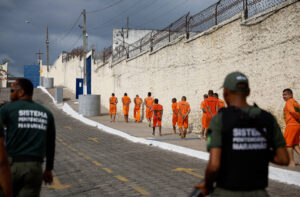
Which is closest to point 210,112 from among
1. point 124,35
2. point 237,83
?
point 237,83

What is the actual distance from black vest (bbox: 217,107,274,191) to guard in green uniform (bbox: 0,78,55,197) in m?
1.69

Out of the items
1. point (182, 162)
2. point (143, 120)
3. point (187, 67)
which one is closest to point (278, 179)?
point (182, 162)

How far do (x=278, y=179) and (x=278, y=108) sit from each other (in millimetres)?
3531

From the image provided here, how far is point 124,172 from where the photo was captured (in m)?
7.77

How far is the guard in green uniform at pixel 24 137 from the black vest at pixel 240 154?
169 cm

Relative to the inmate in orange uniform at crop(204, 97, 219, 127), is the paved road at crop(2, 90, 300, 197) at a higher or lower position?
lower

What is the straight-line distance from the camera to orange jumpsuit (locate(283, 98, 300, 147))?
301 inches

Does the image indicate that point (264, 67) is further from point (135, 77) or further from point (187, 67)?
point (135, 77)

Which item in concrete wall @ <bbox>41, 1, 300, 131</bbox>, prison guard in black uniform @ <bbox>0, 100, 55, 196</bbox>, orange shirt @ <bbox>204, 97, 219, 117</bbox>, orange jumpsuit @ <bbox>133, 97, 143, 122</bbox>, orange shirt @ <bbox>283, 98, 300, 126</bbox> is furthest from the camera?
orange jumpsuit @ <bbox>133, 97, 143, 122</bbox>

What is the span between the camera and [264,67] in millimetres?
10914

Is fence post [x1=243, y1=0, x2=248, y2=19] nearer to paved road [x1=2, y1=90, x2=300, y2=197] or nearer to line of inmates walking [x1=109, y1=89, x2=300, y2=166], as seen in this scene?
line of inmates walking [x1=109, y1=89, x2=300, y2=166]

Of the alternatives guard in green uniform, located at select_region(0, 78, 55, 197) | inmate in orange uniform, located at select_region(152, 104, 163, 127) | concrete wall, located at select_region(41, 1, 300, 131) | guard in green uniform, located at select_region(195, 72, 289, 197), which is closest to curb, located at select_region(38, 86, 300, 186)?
inmate in orange uniform, located at select_region(152, 104, 163, 127)

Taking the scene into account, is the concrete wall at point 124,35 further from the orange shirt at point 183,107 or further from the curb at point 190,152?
the orange shirt at point 183,107

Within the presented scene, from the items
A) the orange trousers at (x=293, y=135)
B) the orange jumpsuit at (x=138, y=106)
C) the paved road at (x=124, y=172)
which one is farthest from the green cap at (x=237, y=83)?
the orange jumpsuit at (x=138, y=106)
